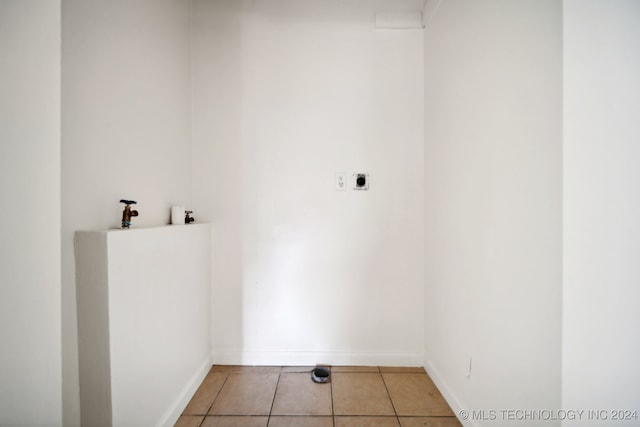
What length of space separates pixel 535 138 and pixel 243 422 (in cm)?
172

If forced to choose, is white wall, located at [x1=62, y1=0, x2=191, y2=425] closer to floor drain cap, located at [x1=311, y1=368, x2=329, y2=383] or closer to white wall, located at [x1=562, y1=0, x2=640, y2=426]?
floor drain cap, located at [x1=311, y1=368, x2=329, y2=383]

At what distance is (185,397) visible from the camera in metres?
1.26

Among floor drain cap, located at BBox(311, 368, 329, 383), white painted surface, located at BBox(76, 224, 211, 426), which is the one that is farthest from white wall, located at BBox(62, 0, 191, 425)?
floor drain cap, located at BBox(311, 368, 329, 383)

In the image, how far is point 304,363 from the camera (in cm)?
161

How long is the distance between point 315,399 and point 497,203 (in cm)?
135

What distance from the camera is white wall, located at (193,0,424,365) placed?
63.7 inches

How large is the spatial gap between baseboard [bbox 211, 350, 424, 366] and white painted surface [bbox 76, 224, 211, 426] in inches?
11.2

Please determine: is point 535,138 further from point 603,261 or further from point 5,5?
point 5,5

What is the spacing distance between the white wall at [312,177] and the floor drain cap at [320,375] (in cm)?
14

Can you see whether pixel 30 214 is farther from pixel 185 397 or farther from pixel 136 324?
pixel 185 397

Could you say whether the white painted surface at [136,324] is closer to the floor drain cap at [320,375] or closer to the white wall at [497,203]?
the floor drain cap at [320,375]

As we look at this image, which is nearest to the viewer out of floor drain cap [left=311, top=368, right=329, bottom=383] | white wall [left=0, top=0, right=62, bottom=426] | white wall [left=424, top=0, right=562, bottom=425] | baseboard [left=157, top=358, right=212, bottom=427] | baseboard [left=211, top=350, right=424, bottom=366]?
white wall [left=0, top=0, right=62, bottom=426]

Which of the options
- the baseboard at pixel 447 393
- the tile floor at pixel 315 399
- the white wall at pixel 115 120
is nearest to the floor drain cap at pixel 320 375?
the tile floor at pixel 315 399

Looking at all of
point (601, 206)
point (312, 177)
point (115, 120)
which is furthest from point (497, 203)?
point (115, 120)
